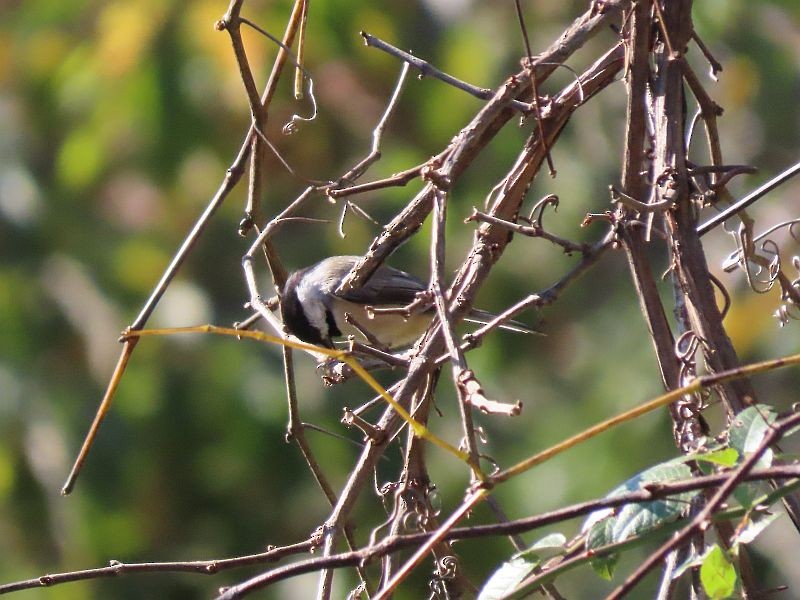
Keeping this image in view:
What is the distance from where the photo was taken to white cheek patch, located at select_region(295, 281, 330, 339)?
3.68 m

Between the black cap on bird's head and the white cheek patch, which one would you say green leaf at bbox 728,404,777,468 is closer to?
the black cap on bird's head

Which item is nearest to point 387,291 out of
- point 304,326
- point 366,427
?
point 304,326

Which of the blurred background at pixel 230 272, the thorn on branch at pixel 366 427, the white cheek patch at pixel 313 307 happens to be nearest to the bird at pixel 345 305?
the white cheek patch at pixel 313 307

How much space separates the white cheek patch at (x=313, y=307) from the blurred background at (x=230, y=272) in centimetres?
117

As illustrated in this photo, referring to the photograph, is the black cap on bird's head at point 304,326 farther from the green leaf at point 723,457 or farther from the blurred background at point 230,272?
the green leaf at point 723,457

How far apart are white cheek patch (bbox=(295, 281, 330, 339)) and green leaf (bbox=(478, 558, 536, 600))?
7.75 feet

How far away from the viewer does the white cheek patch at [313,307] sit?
3.68m

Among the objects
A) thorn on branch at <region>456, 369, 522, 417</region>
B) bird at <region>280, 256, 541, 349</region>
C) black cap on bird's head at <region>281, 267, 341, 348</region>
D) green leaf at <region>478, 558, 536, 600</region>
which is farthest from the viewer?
bird at <region>280, 256, 541, 349</region>

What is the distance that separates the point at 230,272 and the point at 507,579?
477 centimetres

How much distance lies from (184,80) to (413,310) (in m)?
3.90

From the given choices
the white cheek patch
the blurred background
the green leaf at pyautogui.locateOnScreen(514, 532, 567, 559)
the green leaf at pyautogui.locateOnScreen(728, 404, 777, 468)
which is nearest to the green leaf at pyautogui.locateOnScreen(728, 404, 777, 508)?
the green leaf at pyautogui.locateOnScreen(728, 404, 777, 468)

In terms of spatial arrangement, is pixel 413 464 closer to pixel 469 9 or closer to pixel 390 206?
pixel 390 206

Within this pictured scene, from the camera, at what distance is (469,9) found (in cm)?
546

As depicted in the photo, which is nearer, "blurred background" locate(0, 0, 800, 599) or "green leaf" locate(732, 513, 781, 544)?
"green leaf" locate(732, 513, 781, 544)
